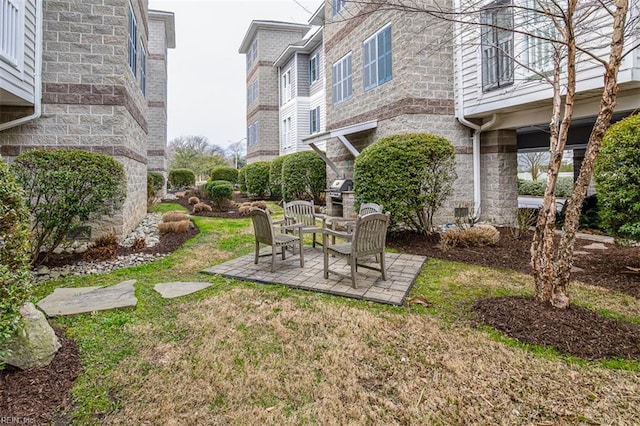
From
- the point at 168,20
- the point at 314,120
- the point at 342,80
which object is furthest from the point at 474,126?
the point at 168,20

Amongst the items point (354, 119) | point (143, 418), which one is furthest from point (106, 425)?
point (354, 119)

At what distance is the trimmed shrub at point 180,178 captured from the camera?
23.1 metres

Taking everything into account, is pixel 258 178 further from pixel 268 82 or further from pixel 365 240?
pixel 365 240

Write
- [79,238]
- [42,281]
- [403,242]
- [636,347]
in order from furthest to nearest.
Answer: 1. [403,242]
2. [79,238]
3. [42,281]
4. [636,347]

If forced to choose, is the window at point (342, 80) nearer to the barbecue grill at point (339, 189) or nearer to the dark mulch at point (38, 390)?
the barbecue grill at point (339, 189)

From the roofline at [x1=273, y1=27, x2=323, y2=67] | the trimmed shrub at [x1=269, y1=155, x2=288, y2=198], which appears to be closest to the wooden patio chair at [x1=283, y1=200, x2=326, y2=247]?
the trimmed shrub at [x1=269, y1=155, x2=288, y2=198]

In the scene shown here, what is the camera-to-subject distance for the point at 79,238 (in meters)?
6.00

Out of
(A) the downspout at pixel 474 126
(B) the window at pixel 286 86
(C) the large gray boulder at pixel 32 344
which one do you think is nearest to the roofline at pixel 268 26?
(B) the window at pixel 286 86

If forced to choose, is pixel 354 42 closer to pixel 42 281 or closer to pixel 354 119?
pixel 354 119

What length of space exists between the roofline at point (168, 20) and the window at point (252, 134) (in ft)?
21.9

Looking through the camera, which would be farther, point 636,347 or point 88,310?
point 88,310

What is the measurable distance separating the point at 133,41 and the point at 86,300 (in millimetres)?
6657

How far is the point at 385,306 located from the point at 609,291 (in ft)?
9.17

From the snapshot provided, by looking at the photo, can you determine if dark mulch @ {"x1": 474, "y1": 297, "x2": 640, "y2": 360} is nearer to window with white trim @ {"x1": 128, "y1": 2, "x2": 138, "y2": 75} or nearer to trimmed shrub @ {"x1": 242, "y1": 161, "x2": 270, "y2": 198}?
window with white trim @ {"x1": 128, "y1": 2, "x2": 138, "y2": 75}
